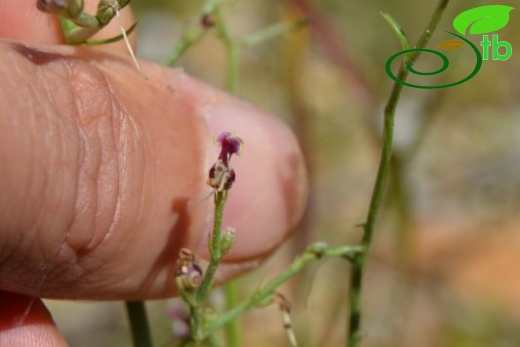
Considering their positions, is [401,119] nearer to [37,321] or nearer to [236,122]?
[236,122]

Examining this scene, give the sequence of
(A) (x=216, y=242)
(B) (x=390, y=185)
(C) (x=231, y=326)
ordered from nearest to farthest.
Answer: (A) (x=216, y=242)
(C) (x=231, y=326)
(B) (x=390, y=185)

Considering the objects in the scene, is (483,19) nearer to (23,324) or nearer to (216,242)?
(216,242)

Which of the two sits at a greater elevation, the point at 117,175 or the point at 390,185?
the point at 117,175

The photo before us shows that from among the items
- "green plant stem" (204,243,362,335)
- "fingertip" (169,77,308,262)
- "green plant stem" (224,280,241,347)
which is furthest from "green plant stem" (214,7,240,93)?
"green plant stem" (204,243,362,335)

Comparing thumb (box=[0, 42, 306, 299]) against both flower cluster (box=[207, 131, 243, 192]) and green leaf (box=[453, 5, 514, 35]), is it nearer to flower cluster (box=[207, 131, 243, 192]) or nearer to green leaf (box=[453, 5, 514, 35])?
flower cluster (box=[207, 131, 243, 192])

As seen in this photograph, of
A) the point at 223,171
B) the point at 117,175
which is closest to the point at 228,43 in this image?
the point at 117,175

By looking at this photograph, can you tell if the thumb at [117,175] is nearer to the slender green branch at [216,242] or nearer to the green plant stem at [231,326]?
the green plant stem at [231,326]

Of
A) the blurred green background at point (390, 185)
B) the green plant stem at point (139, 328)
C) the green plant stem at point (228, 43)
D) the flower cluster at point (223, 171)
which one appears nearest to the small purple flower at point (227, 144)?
the flower cluster at point (223, 171)
